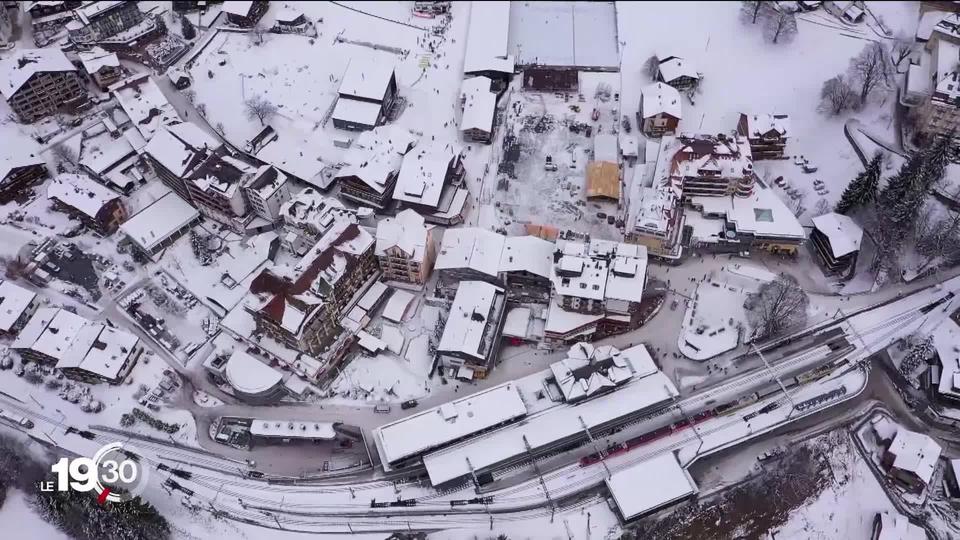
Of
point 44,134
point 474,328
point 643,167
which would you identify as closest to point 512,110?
point 643,167

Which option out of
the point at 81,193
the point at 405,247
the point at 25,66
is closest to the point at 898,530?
the point at 405,247

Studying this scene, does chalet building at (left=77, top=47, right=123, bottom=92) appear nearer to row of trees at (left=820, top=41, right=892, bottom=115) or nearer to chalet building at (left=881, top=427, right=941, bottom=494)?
row of trees at (left=820, top=41, right=892, bottom=115)

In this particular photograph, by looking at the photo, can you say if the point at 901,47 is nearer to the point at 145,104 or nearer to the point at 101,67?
the point at 145,104

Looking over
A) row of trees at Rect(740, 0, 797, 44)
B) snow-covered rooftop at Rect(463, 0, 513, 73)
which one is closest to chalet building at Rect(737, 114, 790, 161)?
row of trees at Rect(740, 0, 797, 44)

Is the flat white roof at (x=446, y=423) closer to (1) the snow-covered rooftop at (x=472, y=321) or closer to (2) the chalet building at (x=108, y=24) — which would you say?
(1) the snow-covered rooftop at (x=472, y=321)

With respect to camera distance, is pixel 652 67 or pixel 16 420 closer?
pixel 16 420

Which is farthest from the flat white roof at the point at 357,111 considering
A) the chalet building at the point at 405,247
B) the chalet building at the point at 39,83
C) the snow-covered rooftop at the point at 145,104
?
the chalet building at the point at 39,83
